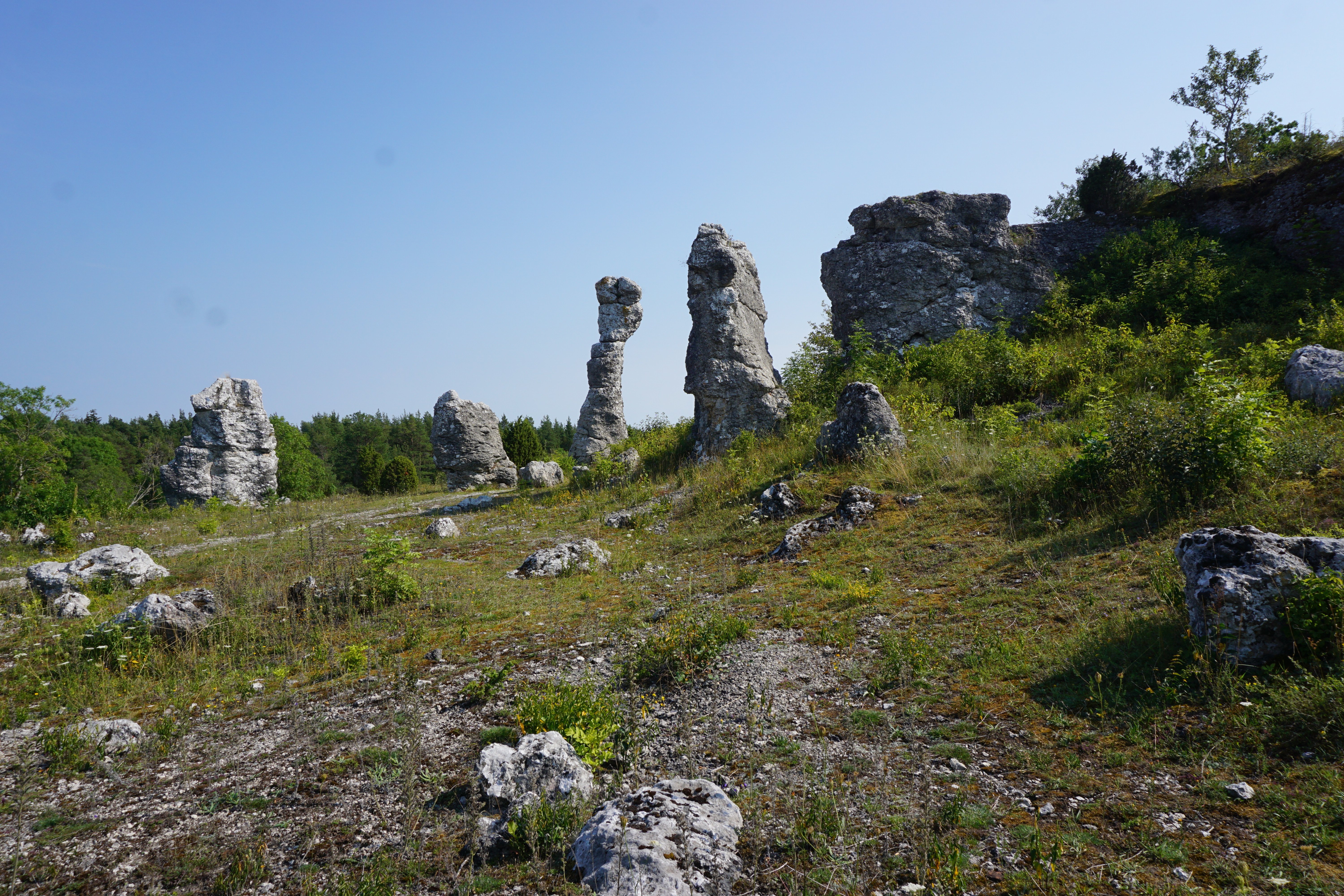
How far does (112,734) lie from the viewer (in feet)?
15.3

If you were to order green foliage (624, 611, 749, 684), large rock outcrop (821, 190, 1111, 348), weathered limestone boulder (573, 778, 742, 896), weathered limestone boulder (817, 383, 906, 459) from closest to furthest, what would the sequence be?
weathered limestone boulder (573, 778, 742, 896) < green foliage (624, 611, 749, 684) < weathered limestone boulder (817, 383, 906, 459) < large rock outcrop (821, 190, 1111, 348)

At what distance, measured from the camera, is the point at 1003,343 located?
14.3 m

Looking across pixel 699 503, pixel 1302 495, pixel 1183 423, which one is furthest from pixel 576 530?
pixel 1302 495

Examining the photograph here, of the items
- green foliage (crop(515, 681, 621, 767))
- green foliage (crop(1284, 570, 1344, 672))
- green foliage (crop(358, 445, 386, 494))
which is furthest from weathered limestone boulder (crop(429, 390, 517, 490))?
green foliage (crop(1284, 570, 1344, 672))

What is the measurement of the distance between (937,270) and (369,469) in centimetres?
3167

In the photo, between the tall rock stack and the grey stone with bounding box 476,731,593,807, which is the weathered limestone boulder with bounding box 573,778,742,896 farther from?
the tall rock stack

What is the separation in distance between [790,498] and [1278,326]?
10619 mm

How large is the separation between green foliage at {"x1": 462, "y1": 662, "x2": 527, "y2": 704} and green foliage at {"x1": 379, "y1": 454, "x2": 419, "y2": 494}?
26155 mm

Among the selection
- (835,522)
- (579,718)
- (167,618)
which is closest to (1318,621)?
(579,718)

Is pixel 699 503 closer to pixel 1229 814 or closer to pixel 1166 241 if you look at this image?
pixel 1229 814

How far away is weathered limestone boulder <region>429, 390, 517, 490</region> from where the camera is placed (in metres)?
24.5

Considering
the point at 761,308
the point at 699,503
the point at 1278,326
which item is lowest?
the point at 699,503

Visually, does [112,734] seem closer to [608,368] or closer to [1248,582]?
[1248,582]

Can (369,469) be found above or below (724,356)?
below
